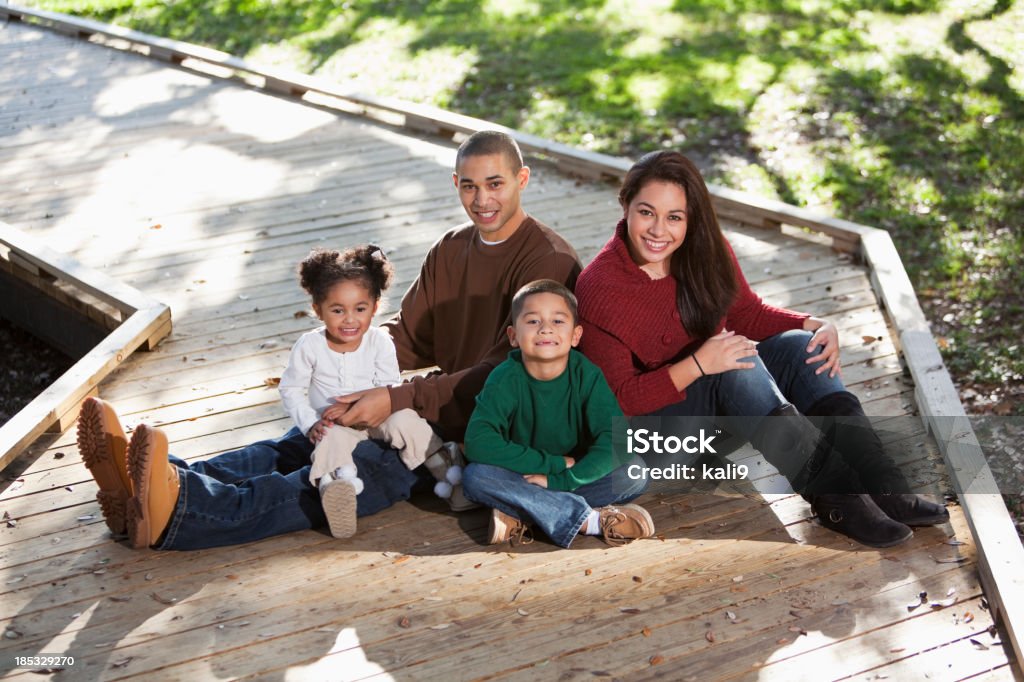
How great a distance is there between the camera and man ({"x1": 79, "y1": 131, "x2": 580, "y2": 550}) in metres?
3.64

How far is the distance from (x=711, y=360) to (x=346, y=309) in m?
1.18

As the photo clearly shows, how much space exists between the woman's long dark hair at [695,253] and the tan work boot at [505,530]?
2.81ft

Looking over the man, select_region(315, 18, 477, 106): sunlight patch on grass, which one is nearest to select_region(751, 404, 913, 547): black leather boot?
the man

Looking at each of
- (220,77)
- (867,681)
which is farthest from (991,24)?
(867,681)

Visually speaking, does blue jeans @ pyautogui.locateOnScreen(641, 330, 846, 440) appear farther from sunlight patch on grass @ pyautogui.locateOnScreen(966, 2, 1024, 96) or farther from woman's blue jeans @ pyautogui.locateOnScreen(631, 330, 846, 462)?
sunlight patch on grass @ pyautogui.locateOnScreen(966, 2, 1024, 96)

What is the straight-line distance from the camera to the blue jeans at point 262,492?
373 centimetres

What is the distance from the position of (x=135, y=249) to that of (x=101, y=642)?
10.6 ft

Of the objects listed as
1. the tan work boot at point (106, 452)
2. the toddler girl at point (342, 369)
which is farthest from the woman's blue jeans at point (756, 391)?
the tan work boot at point (106, 452)

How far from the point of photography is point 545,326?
3676 mm

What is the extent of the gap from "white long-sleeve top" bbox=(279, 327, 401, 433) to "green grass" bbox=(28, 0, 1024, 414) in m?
3.08

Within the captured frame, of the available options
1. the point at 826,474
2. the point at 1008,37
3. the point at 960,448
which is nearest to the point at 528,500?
the point at 826,474

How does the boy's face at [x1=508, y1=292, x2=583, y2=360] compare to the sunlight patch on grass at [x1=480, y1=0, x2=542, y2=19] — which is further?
the sunlight patch on grass at [x1=480, y1=0, x2=542, y2=19]

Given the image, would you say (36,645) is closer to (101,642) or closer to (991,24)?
(101,642)

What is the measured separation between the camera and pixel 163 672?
323cm
